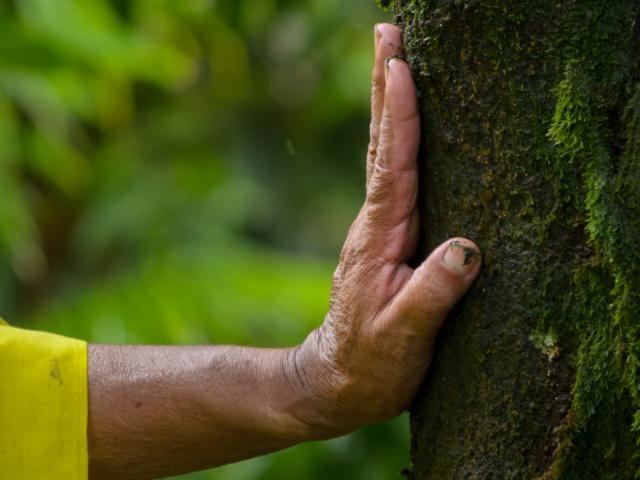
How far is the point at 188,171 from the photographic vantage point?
518 centimetres

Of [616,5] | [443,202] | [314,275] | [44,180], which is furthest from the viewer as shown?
[44,180]

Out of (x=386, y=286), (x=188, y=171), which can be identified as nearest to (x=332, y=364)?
(x=386, y=286)

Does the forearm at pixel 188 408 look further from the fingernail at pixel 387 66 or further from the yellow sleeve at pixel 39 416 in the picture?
the fingernail at pixel 387 66

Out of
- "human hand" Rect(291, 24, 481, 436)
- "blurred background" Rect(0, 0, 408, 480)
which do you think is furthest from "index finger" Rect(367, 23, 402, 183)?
"blurred background" Rect(0, 0, 408, 480)

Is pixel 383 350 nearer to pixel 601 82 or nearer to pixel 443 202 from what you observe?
pixel 443 202

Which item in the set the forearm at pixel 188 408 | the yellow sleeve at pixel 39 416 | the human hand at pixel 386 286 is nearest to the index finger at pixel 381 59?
the human hand at pixel 386 286

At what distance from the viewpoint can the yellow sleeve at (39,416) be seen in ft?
4.39

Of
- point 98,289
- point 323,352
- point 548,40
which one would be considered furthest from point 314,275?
point 548,40

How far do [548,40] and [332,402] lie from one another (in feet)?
1.58

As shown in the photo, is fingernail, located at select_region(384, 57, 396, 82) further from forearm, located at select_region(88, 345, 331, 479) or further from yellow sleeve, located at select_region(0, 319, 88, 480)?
yellow sleeve, located at select_region(0, 319, 88, 480)

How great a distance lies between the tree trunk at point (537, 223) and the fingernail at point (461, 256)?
0.06ft

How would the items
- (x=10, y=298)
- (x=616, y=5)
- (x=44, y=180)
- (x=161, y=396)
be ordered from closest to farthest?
(x=616, y=5)
(x=161, y=396)
(x=10, y=298)
(x=44, y=180)

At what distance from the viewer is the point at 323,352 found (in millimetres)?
1243

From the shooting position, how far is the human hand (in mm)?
1130
